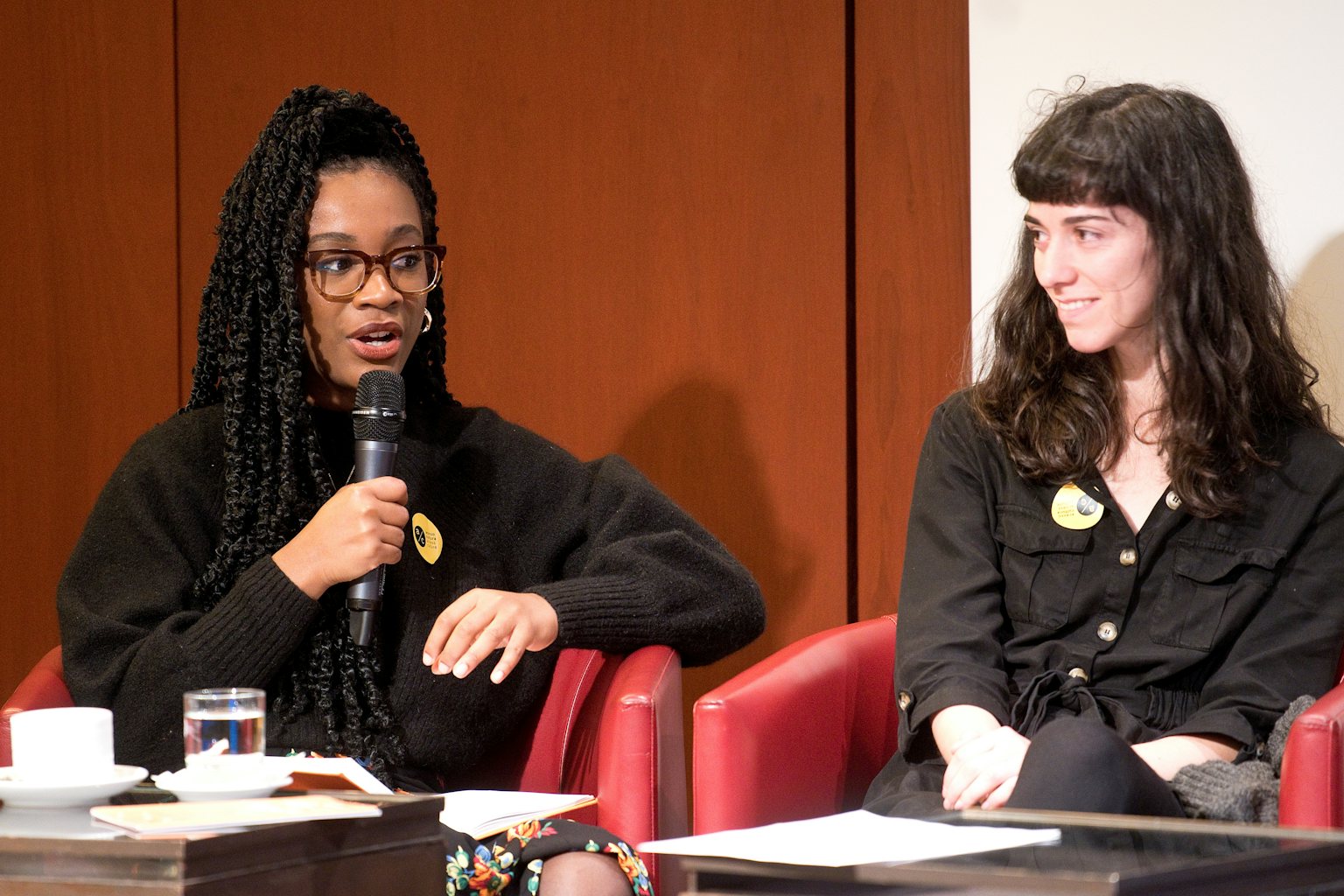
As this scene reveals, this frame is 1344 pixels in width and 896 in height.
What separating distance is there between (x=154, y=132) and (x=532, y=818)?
2.24 m

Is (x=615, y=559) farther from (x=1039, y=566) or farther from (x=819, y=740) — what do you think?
(x=1039, y=566)

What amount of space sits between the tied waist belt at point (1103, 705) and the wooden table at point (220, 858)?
83 cm

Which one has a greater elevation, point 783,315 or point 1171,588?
point 783,315

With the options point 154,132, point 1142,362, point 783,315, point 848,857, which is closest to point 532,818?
point 848,857

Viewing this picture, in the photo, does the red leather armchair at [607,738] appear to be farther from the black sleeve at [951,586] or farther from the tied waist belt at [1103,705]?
the tied waist belt at [1103,705]

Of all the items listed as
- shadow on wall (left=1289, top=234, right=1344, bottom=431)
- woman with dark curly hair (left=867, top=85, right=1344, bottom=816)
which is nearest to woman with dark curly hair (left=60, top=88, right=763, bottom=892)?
woman with dark curly hair (left=867, top=85, right=1344, bottom=816)

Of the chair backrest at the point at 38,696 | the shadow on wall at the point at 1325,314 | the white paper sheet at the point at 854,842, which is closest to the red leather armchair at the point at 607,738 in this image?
the chair backrest at the point at 38,696

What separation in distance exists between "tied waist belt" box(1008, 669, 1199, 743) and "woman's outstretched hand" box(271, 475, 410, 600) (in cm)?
79

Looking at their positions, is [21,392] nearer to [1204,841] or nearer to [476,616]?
[476,616]

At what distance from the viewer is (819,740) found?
6.90 feet

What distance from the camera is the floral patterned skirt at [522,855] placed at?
1689mm

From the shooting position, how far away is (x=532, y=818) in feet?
5.73

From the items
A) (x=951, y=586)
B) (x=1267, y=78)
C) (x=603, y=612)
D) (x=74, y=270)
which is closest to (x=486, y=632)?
(x=603, y=612)

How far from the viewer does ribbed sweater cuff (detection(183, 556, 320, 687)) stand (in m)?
1.95
